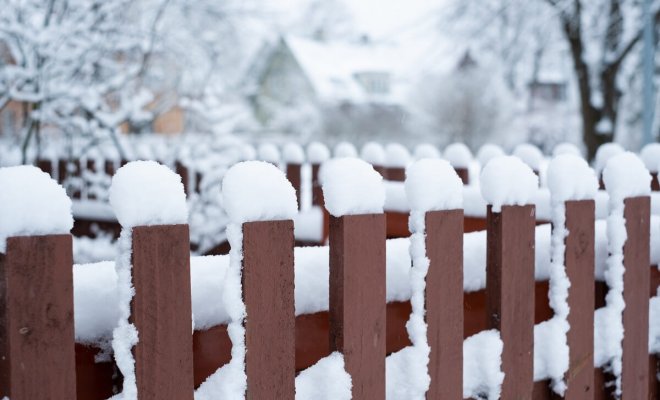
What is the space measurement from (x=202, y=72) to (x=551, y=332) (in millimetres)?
6336

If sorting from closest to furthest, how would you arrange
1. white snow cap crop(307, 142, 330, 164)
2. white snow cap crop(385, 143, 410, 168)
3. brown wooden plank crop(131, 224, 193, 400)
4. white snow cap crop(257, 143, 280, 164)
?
brown wooden plank crop(131, 224, 193, 400), white snow cap crop(385, 143, 410, 168), white snow cap crop(307, 142, 330, 164), white snow cap crop(257, 143, 280, 164)

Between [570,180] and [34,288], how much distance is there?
1.15 metres

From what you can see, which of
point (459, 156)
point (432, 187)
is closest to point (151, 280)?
point (432, 187)

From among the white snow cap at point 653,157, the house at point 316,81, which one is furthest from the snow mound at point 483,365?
the house at point 316,81

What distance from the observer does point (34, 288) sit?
921 millimetres

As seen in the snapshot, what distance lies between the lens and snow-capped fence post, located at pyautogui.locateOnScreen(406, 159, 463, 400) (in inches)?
51.8

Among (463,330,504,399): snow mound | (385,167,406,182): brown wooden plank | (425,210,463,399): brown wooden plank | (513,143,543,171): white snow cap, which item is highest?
(513,143,543,171): white snow cap

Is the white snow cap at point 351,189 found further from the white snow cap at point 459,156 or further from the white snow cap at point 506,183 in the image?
the white snow cap at point 459,156

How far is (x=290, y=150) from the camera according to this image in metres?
4.29

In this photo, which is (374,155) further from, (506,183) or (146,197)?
(146,197)

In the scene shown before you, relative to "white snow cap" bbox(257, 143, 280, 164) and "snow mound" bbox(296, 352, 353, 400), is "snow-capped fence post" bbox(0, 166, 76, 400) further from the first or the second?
"white snow cap" bbox(257, 143, 280, 164)

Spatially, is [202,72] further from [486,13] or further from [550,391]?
[550,391]

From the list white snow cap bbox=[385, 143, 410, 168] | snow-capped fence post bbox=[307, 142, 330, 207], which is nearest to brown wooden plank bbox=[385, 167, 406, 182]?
white snow cap bbox=[385, 143, 410, 168]

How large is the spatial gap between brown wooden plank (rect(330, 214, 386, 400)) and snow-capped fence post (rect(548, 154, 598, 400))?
1.73ft
